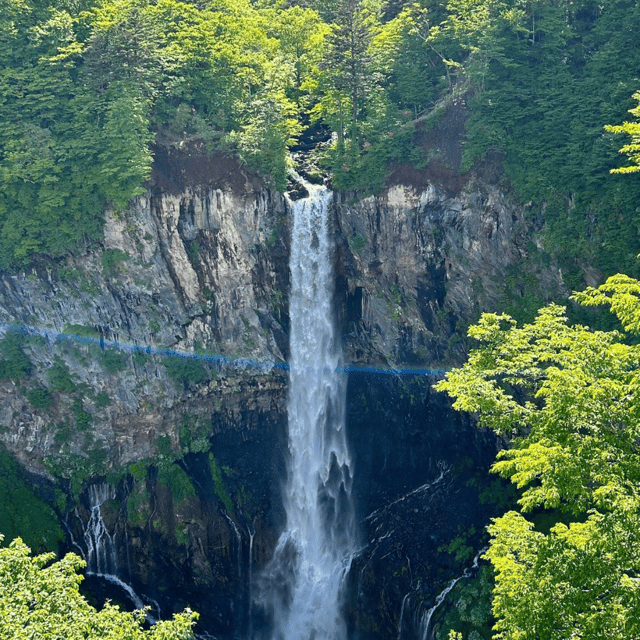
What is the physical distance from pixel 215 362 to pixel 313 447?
5.94 meters

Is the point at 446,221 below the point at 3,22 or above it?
below

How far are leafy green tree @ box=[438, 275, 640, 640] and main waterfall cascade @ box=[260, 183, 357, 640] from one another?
17.7 metres

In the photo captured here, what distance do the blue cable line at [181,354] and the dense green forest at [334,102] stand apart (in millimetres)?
3191

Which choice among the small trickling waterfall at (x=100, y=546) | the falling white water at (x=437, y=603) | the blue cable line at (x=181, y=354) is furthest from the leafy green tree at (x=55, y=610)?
the blue cable line at (x=181, y=354)

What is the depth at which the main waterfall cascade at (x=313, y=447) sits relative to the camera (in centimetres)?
3048

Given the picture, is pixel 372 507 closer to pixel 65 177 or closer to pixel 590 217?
pixel 590 217

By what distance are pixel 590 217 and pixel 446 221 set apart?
5.80 m

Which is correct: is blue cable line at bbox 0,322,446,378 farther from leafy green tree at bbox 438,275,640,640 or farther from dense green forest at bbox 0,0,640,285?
leafy green tree at bbox 438,275,640,640

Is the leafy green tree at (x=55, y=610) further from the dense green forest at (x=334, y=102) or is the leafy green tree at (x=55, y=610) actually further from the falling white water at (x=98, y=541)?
the dense green forest at (x=334, y=102)

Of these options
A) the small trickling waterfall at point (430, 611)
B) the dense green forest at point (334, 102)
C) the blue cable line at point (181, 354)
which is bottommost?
the small trickling waterfall at point (430, 611)

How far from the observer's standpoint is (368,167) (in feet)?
103

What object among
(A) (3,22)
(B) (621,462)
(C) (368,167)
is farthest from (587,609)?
(A) (3,22)

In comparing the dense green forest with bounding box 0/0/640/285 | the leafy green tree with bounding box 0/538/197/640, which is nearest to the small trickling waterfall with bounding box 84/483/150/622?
the dense green forest with bounding box 0/0/640/285

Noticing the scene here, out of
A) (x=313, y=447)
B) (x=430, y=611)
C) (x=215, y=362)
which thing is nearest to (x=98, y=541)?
(x=215, y=362)
